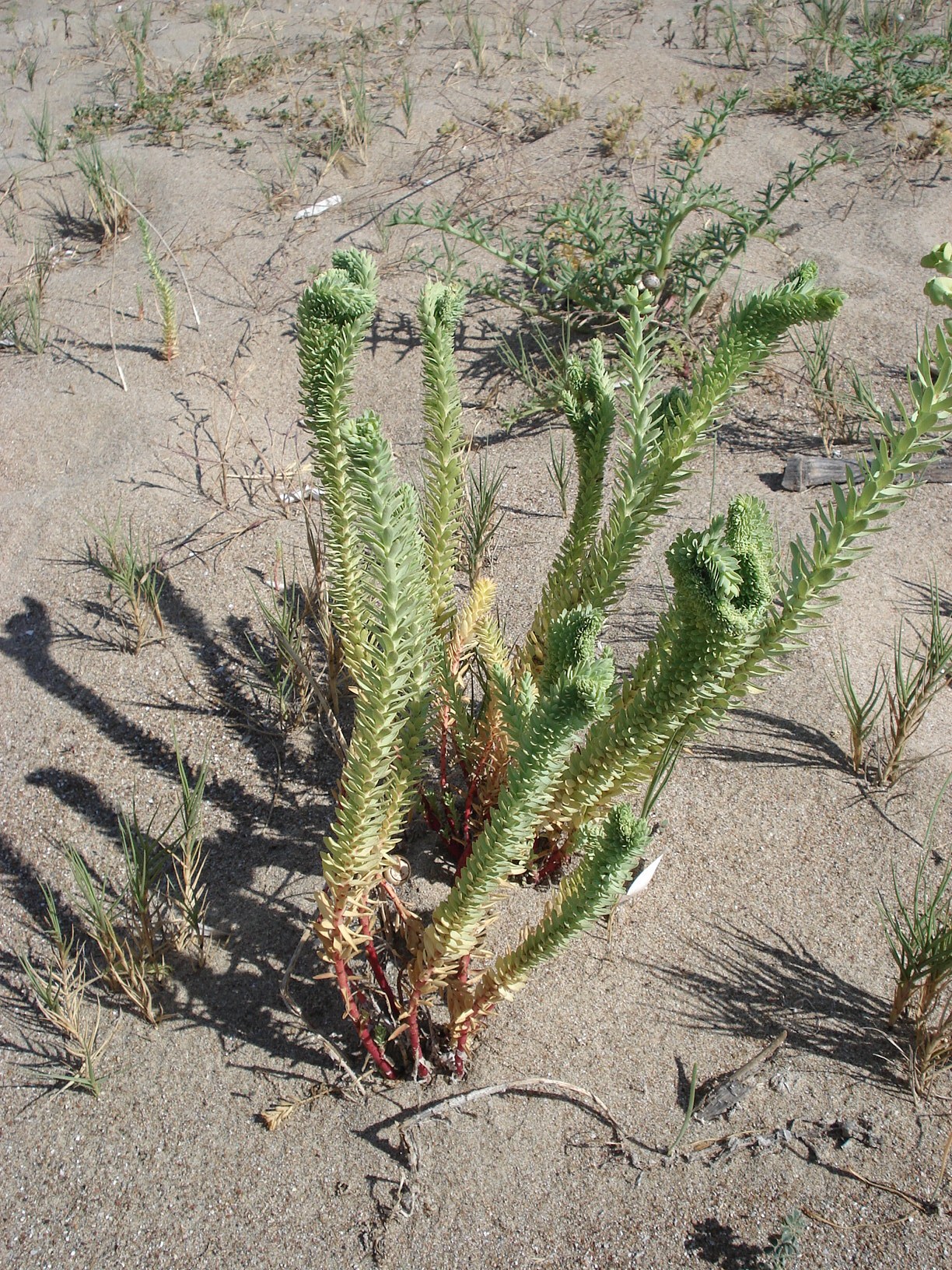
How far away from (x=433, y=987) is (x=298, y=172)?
13.6 feet

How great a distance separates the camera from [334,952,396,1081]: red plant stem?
5.06 ft

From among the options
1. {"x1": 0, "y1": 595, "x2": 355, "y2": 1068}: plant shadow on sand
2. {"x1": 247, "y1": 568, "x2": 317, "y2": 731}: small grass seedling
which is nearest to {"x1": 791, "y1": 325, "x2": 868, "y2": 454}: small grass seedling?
{"x1": 247, "y1": 568, "x2": 317, "y2": 731}: small grass seedling

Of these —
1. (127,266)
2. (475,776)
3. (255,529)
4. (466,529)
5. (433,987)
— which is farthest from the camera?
(127,266)

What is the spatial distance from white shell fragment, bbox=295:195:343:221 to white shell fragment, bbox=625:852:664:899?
3419 mm

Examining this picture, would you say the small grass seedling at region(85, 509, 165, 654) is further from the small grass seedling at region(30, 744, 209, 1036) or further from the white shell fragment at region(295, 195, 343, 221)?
the white shell fragment at region(295, 195, 343, 221)

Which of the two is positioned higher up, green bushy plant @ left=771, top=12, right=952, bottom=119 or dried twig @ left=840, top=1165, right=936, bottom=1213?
green bushy plant @ left=771, top=12, right=952, bottom=119

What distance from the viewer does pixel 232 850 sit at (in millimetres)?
2096

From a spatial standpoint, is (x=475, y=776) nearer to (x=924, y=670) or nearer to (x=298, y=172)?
(x=924, y=670)

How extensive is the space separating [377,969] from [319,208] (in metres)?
3.66

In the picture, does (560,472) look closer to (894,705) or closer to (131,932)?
(894,705)

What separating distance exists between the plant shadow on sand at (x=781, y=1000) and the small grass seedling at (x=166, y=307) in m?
2.74

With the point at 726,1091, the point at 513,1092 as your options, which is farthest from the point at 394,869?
the point at 726,1091

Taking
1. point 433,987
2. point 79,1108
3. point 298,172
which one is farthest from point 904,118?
point 79,1108

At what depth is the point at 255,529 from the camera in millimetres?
2885
